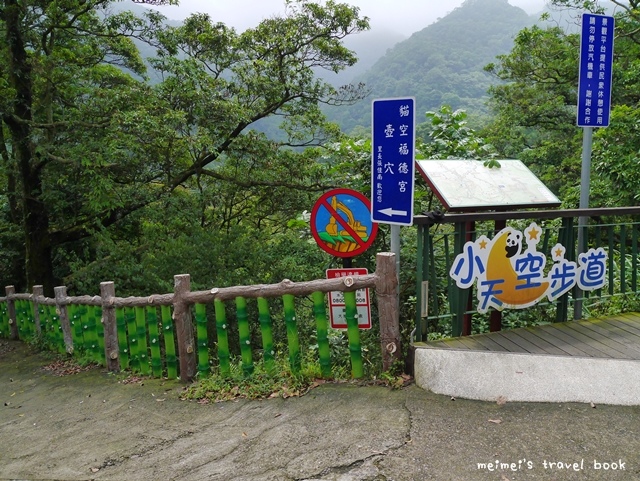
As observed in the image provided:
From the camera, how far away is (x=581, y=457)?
2.68 m

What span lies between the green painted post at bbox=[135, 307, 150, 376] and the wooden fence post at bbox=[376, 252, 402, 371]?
3.21 m

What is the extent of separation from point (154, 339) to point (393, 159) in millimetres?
3566

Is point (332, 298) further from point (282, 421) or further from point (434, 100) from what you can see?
point (434, 100)

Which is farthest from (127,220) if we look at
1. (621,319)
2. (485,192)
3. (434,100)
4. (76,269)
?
(434,100)

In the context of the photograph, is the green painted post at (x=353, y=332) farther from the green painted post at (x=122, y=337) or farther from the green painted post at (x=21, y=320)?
the green painted post at (x=21, y=320)

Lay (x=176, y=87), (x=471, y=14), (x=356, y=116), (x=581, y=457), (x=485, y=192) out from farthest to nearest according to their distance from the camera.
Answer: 1. (x=471, y=14)
2. (x=356, y=116)
3. (x=176, y=87)
4. (x=485, y=192)
5. (x=581, y=457)

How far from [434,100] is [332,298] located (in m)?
47.9

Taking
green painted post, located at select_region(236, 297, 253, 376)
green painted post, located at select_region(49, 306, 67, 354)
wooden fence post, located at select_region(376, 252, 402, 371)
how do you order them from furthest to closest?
green painted post, located at select_region(49, 306, 67, 354) → green painted post, located at select_region(236, 297, 253, 376) → wooden fence post, located at select_region(376, 252, 402, 371)

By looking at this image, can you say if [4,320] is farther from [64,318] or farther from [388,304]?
[388,304]

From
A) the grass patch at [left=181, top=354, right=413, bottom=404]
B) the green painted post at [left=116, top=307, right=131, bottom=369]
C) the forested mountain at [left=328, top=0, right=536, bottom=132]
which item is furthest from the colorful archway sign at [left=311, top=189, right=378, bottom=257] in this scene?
the forested mountain at [left=328, top=0, right=536, bottom=132]

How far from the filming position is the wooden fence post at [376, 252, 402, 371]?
3781 mm

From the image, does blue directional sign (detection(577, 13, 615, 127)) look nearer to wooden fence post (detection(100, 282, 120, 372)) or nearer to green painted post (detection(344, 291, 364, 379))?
green painted post (detection(344, 291, 364, 379))

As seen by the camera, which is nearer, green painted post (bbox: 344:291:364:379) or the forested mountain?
green painted post (bbox: 344:291:364:379)

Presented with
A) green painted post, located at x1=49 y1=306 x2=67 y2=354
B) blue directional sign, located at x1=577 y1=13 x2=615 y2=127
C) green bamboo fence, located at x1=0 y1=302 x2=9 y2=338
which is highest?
blue directional sign, located at x1=577 y1=13 x2=615 y2=127
